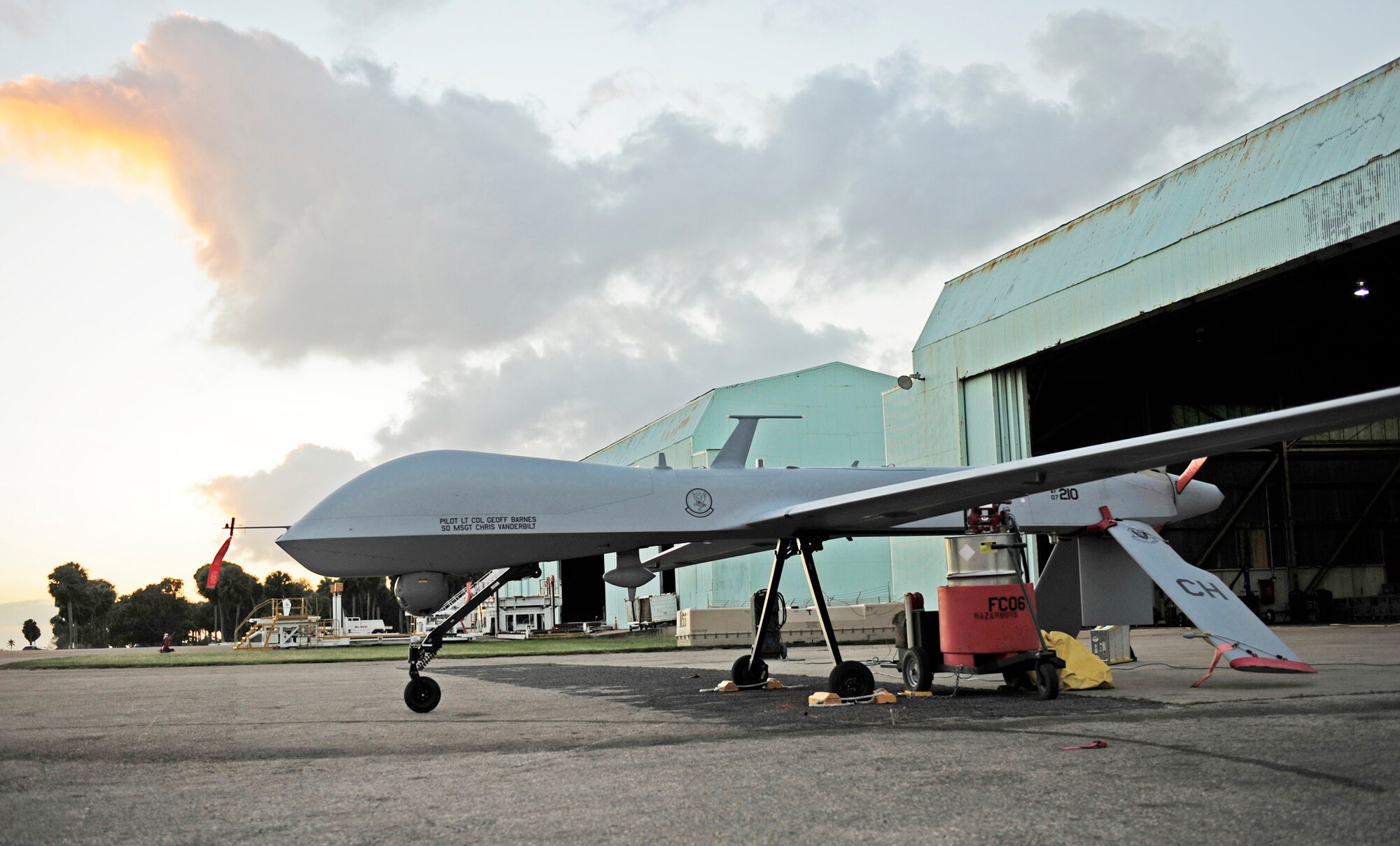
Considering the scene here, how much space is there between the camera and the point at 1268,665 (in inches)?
383

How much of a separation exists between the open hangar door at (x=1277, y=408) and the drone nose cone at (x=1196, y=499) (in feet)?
35.2

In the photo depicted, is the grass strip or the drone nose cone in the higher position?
the drone nose cone

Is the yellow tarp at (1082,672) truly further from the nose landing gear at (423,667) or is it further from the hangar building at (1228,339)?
the hangar building at (1228,339)

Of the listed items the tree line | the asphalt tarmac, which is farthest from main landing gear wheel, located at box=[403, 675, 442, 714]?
the tree line

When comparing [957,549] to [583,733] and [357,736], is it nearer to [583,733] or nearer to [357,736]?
[583,733]

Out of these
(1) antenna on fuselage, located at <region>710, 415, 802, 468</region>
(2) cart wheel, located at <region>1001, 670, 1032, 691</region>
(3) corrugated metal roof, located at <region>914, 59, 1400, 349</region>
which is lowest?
(2) cart wheel, located at <region>1001, 670, 1032, 691</region>

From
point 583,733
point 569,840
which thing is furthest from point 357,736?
point 569,840

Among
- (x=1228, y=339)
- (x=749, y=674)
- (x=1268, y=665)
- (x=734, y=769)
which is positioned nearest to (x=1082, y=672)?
(x=1268, y=665)

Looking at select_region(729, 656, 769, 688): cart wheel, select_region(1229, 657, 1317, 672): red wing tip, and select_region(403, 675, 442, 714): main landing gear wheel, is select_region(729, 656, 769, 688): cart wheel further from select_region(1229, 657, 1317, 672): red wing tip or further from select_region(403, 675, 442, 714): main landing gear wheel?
select_region(1229, 657, 1317, 672): red wing tip

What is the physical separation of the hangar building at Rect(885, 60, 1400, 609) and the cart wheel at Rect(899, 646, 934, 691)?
33.5 feet

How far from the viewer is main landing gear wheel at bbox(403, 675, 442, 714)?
30.1ft

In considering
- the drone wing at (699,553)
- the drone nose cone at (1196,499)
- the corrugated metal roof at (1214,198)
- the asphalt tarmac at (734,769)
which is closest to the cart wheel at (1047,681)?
the asphalt tarmac at (734,769)

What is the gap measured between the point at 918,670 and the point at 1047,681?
4.36ft

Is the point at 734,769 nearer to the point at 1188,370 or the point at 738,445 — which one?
the point at 738,445
